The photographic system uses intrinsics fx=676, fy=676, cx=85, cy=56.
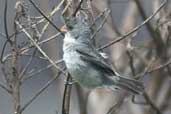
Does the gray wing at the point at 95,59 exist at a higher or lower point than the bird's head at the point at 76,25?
lower

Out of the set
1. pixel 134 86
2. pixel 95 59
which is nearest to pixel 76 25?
pixel 95 59

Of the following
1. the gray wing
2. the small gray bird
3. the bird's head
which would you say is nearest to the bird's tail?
the small gray bird

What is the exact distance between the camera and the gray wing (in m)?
3.81

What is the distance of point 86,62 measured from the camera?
387 cm

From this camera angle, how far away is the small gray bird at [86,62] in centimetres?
370

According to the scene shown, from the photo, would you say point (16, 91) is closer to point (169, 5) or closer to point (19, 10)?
point (19, 10)

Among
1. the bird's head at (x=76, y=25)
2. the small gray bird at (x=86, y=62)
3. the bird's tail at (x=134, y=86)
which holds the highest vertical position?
the bird's head at (x=76, y=25)

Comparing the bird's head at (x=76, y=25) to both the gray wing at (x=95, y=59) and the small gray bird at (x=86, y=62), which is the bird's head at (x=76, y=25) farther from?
the gray wing at (x=95, y=59)

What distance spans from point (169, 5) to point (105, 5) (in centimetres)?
54

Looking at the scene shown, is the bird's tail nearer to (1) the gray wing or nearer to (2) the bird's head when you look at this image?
(1) the gray wing

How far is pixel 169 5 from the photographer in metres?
5.41

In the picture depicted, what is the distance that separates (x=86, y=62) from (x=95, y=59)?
0.06 m

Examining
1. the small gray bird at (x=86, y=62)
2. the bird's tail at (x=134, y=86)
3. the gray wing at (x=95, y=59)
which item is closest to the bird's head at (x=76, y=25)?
the small gray bird at (x=86, y=62)

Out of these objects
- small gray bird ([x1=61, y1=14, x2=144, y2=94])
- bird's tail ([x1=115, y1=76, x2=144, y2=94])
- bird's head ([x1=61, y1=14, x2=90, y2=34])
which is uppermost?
bird's head ([x1=61, y1=14, x2=90, y2=34])
